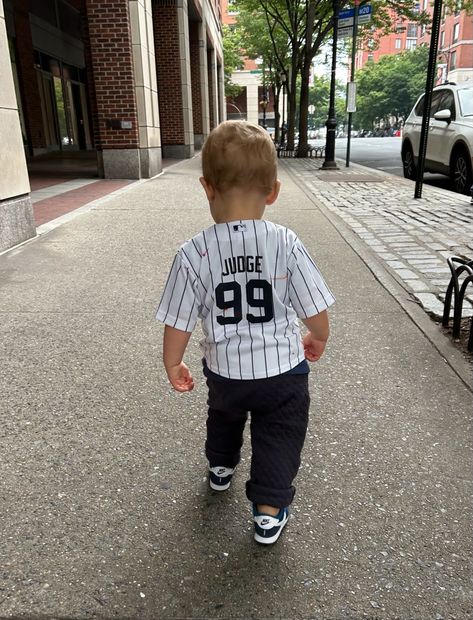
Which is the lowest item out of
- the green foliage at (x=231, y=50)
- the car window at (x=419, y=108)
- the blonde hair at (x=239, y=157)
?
the blonde hair at (x=239, y=157)

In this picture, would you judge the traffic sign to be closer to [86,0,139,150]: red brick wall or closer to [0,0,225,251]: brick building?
[0,0,225,251]: brick building

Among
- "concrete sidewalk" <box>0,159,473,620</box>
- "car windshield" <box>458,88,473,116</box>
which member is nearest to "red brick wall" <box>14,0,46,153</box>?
"car windshield" <box>458,88,473,116</box>

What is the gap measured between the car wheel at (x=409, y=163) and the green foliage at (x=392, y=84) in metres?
80.1

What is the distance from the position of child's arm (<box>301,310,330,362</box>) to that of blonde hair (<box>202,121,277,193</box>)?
500mm

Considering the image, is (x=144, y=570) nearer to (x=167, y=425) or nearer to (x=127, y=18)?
(x=167, y=425)

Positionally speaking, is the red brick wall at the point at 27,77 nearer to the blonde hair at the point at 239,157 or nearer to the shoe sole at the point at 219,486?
the shoe sole at the point at 219,486

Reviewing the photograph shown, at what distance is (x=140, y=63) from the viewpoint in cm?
1245

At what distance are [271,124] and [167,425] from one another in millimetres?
104351

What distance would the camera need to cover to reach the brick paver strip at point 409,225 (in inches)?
200

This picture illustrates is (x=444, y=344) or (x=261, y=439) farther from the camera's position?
(x=444, y=344)

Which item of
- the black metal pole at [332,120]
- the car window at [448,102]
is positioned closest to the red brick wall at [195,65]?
the black metal pole at [332,120]

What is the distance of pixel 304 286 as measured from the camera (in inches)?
71.9

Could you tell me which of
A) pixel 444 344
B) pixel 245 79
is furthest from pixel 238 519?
pixel 245 79

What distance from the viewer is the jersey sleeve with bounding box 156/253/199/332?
1.82 metres
